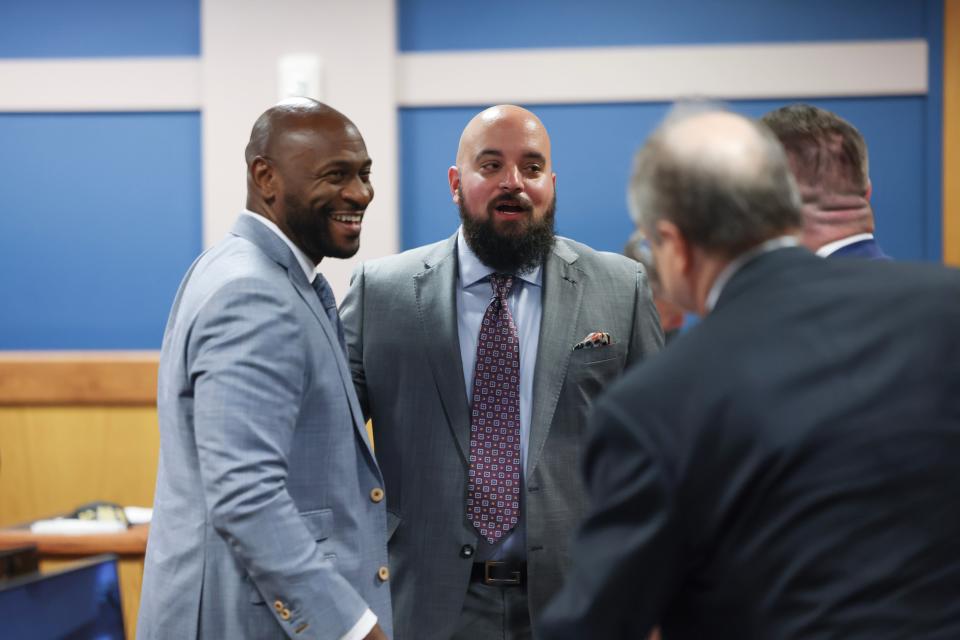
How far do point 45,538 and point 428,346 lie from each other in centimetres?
112

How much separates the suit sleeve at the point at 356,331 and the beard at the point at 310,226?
430 mm

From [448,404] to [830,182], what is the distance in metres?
0.86

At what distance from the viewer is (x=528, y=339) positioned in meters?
2.24

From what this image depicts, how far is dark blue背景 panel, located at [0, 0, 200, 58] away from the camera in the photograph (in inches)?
181

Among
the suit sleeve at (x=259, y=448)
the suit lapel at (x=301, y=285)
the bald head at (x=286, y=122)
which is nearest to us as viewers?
the suit sleeve at (x=259, y=448)

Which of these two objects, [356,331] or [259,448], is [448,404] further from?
[259,448]

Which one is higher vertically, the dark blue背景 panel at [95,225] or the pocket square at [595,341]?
the dark blue背景 panel at [95,225]

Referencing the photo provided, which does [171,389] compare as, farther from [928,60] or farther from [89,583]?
[928,60]

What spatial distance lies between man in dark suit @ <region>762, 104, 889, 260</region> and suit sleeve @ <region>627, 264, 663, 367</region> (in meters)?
0.55

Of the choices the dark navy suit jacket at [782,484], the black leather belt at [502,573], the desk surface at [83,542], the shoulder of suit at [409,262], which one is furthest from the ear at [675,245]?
the desk surface at [83,542]

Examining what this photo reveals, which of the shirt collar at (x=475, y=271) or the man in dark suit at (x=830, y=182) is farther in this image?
the shirt collar at (x=475, y=271)

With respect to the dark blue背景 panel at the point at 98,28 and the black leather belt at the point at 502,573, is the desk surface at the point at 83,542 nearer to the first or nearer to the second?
the black leather belt at the point at 502,573

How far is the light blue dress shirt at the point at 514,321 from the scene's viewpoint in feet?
7.00

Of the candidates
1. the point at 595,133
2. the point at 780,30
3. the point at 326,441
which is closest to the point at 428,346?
the point at 326,441
